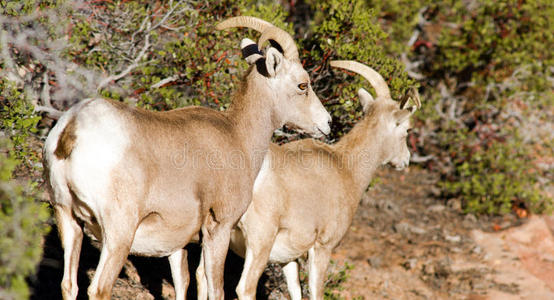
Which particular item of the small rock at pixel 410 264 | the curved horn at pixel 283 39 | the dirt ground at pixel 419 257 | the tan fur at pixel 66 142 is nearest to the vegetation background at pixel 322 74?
the tan fur at pixel 66 142

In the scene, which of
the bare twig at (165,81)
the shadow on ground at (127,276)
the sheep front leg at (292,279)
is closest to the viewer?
the shadow on ground at (127,276)

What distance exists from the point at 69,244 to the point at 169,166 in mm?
1058

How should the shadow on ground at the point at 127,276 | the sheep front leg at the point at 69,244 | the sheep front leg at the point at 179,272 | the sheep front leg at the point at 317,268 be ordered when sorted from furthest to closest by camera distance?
the sheep front leg at the point at 317,268 → the shadow on ground at the point at 127,276 → the sheep front leg at the point at 179,272 → the sheep front leg at the point at 69,244

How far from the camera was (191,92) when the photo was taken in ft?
30.6

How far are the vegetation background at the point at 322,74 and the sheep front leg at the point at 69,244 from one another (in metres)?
0.19

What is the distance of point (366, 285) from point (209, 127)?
18.3 ft

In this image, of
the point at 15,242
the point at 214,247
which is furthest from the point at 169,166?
the point at 15,242

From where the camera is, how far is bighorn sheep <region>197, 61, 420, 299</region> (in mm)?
6176

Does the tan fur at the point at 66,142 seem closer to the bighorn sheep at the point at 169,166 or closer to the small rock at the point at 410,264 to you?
the bighorn sheep at the point at 169,166

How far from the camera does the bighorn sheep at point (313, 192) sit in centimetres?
618

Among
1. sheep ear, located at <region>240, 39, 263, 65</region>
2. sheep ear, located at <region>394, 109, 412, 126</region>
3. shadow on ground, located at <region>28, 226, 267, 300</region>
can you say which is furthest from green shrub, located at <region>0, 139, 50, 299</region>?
sheep ear, located at <region>394, 109, 412, 126</region>

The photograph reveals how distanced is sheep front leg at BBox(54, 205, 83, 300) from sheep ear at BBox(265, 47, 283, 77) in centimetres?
246

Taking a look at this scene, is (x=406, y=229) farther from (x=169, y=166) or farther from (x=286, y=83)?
(x=169, y=166)

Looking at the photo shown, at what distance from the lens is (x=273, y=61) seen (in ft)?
20.1
